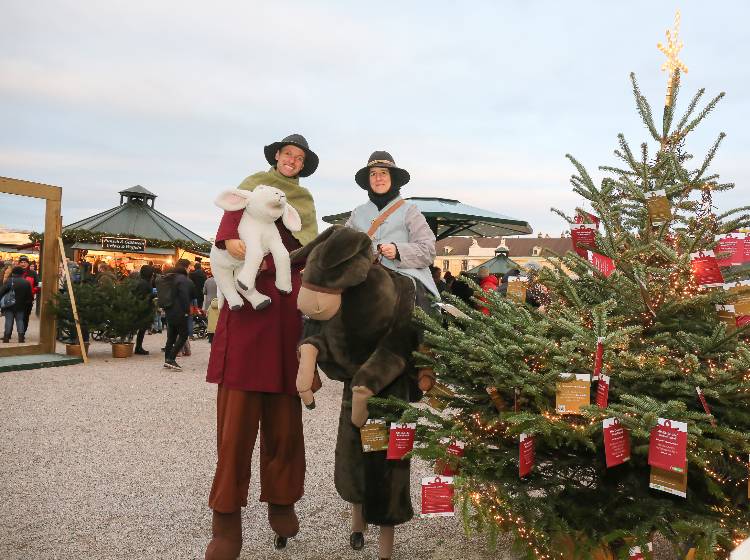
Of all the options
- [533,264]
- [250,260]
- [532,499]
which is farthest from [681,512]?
[250,260]

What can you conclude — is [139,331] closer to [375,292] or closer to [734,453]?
[375,292]

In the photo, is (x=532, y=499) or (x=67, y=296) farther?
(x=67, y=296)

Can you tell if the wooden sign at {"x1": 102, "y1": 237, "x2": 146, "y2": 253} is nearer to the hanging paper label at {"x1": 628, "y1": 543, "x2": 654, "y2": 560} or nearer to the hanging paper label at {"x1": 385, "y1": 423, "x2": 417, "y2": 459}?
the hanging paper label at {"x1": 385, "y1": 423, "x2": 417, "y2": 459}

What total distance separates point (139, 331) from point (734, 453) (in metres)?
10.4

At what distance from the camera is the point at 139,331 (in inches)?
423

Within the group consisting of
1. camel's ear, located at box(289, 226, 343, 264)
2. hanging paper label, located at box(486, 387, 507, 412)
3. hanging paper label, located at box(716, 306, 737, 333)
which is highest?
camel's ear, located at box(289, 226, 343, 264)

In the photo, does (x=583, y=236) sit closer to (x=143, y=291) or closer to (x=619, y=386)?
(x=619, y=386)

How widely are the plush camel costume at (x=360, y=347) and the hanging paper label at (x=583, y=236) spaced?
2.68 ft

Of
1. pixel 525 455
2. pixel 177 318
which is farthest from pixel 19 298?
pixel 525 455

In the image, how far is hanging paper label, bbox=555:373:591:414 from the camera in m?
2.04

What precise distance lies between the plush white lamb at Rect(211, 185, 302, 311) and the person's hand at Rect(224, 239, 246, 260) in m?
0.02

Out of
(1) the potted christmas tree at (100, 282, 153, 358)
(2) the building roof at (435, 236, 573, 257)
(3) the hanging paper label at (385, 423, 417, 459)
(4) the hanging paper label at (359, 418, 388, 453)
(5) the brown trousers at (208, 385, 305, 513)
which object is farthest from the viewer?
(2) the building roof at (435, 236, 573, 257)

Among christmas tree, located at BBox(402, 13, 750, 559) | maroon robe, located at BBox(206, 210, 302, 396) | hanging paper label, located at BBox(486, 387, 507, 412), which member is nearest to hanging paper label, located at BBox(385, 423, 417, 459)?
christmas tree, located at BBox(402, 13, 750, 559)

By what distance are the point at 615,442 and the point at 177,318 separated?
8.65 metres
